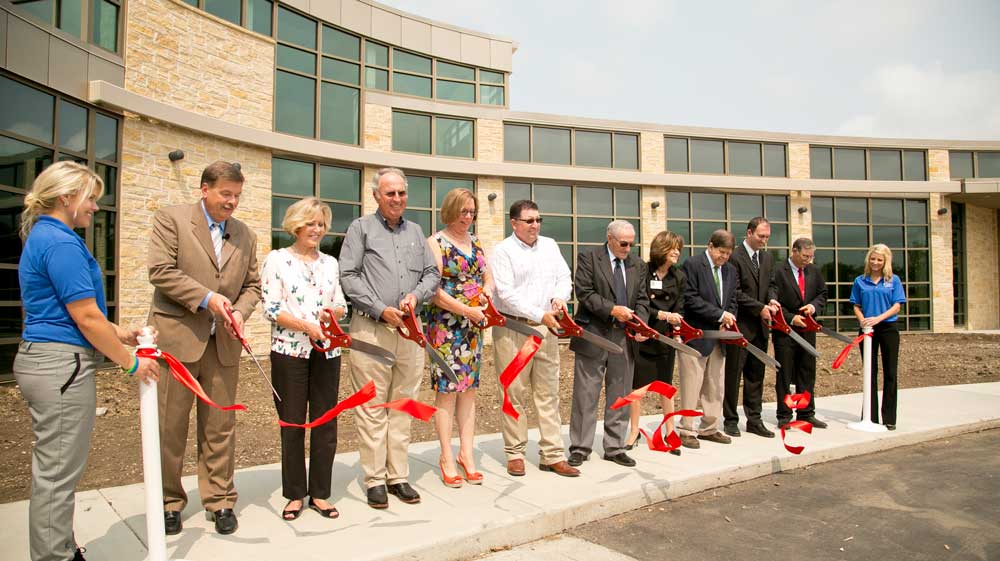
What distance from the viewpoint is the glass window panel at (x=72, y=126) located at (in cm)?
998

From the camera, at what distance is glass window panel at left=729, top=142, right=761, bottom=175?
20391 mm

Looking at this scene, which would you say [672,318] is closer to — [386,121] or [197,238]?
[197,238]

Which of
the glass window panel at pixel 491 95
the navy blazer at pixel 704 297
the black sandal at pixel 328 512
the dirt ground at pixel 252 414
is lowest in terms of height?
the dirt ground at pixel 252 414

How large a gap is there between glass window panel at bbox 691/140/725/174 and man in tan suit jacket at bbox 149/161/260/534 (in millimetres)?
18089

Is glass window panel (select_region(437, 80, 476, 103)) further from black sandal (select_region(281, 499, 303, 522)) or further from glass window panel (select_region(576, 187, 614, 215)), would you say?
black sandal (select_region(281, 499, 303, 522))

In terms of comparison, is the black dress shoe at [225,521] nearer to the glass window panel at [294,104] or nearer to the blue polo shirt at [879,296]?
the blue polo shirt at [879,296]

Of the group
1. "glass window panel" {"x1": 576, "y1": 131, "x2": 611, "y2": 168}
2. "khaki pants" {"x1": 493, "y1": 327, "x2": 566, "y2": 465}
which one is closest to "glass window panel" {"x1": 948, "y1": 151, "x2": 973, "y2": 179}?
"glass window panel" {"x1": 576, "y1": 131, "x2": 611, "y2": 168}

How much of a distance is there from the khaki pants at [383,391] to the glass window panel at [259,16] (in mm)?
11547

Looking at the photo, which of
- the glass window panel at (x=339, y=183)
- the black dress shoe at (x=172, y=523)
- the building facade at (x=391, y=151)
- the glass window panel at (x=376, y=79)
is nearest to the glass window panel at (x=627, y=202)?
the building facade at (x=391, y=151)

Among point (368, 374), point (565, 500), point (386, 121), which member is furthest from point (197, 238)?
point (386, 121)

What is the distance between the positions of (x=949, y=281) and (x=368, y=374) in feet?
80.4

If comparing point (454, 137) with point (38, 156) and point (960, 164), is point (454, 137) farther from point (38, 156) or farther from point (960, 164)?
point (960, 164)

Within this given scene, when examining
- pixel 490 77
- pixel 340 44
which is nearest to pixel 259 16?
pixel 340 44

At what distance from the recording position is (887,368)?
6973mm
